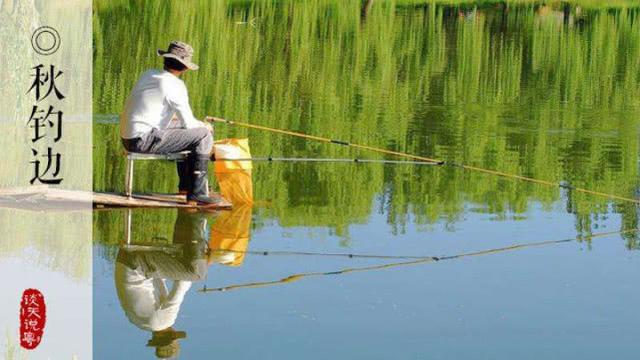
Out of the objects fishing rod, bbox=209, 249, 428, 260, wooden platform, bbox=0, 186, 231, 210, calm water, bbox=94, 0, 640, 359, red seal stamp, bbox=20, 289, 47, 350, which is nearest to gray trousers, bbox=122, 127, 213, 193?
wooden platform, bbox=0, 186, 231, 210

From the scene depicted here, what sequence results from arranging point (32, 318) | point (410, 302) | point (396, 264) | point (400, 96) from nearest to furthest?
point (32, 318), point (410, 302), point (396, 264), point (400, 96)

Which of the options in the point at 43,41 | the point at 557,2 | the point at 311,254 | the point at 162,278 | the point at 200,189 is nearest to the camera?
the point at 162,278

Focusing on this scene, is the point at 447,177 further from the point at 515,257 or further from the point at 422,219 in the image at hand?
the point at 515,257

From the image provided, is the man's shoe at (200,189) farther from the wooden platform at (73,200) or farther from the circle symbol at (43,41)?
the circle symbol at (43,41)

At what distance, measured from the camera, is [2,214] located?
11.4 m

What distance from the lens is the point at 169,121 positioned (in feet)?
39.5

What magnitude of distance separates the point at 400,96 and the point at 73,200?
9.54 meters

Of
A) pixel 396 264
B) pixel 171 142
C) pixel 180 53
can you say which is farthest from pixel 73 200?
pixel 396 264

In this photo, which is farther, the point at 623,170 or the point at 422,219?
the point at 623,170

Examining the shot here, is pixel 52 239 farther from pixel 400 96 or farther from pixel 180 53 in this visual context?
pixel 400 96

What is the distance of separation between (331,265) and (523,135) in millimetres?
7046

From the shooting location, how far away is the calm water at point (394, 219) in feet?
28.3

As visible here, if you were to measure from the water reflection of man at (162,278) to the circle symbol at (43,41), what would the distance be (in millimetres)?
2495

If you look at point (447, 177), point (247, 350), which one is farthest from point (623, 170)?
point (247, 350)
